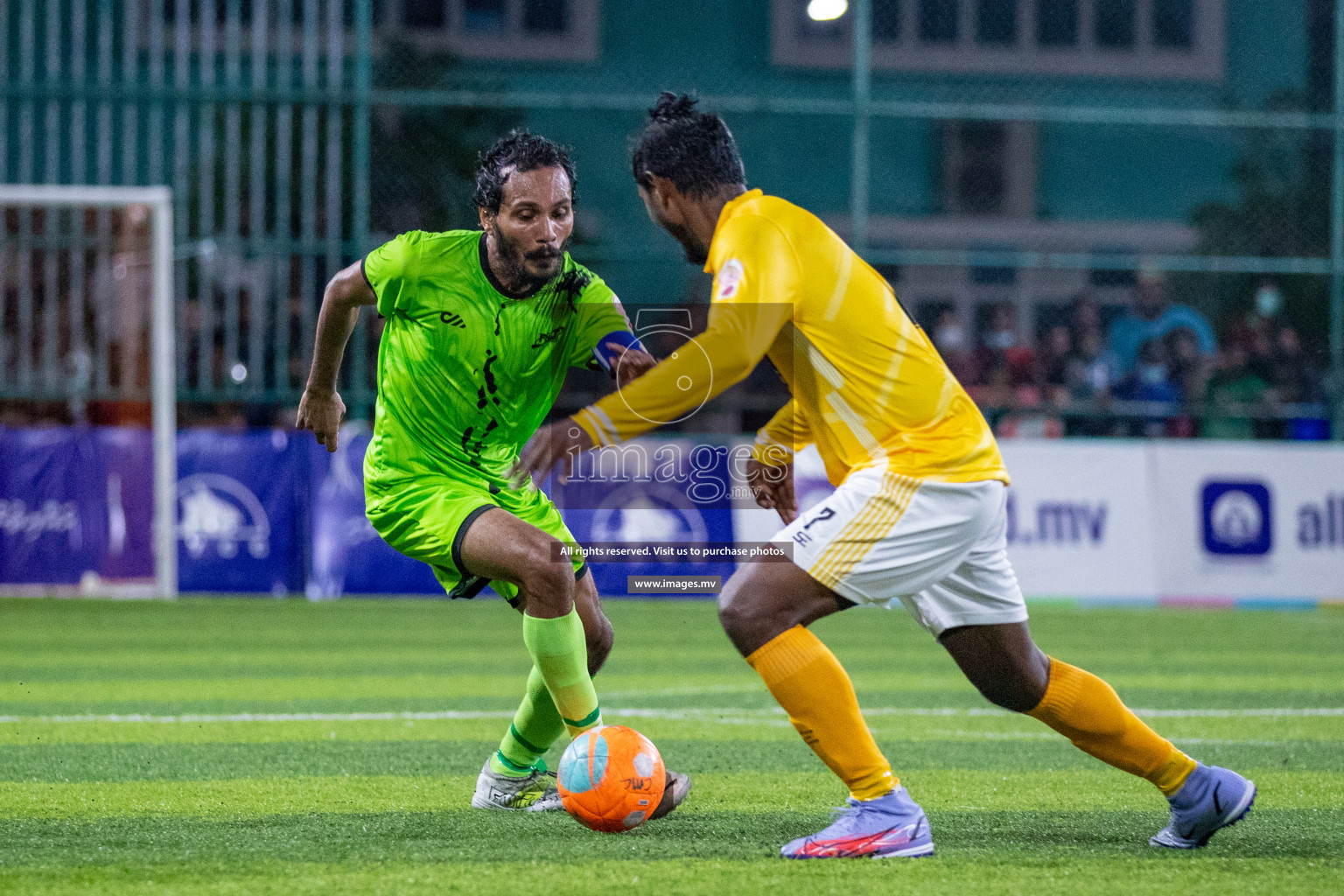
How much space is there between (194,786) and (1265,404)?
11.8 meters

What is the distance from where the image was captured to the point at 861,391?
409 cm

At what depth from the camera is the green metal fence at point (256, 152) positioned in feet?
47.8

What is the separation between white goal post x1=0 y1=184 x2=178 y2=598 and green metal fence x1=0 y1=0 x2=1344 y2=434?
2.66 ft

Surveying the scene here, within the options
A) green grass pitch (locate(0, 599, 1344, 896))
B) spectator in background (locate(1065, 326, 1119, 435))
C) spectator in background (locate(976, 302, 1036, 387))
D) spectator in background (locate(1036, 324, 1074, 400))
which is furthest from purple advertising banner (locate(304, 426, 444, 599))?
spectator in background (locate(1065, 326, 1119, 435))

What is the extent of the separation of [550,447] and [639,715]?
12.0ft

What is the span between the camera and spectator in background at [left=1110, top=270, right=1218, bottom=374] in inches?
574

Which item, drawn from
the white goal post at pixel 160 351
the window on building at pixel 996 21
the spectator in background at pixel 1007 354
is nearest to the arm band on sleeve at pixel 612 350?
the white goal post at pixel 160 351

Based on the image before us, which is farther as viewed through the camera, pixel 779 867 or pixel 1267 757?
pixel 1267 757

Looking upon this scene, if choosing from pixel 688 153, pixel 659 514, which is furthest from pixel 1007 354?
pixel 688 153

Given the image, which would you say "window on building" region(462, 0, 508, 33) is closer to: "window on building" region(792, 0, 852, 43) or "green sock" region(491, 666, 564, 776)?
"window on building" region(792, 0, 852, 43)

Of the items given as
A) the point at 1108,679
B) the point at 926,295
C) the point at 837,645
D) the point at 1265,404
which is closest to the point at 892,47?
the point at 926,295

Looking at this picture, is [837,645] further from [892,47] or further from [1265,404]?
[892,47]

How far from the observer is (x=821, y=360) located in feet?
13.5

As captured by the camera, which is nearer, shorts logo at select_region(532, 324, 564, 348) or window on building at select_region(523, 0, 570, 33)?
shorts logo at select_region(532, 324, 564, 348)
